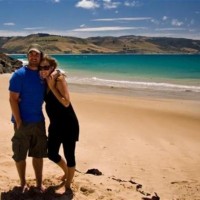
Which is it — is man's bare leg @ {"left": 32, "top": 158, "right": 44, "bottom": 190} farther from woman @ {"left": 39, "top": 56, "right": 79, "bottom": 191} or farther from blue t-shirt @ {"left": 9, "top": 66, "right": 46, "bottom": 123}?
blue t-shirt @ {"left": 9, "top": 66, "right": 46, "bottom": 123}

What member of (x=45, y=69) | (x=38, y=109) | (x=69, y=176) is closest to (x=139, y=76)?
(x=69, y=176)

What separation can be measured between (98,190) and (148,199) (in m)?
0.71

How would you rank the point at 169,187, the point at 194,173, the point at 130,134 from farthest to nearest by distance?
the point at 130,134
the point at 194,173
the point at 169,187

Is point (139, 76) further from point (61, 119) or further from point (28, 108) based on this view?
point (28, 108)

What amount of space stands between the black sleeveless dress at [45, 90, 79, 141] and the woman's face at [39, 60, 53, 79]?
235mm

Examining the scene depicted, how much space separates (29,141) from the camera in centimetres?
541

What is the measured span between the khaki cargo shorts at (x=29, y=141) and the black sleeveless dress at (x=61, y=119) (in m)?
0.17

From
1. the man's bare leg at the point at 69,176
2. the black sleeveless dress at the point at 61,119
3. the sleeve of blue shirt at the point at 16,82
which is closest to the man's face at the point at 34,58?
the sleeve of blue shirt at the point at 16,82

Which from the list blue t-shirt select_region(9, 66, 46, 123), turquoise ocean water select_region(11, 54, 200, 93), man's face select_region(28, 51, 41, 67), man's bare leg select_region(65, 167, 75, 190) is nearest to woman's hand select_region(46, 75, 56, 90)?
blue t-shirt select_region(9, 66, 46, 123)

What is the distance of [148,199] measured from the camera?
5.68m

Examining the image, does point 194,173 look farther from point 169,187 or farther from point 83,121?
point 83,121

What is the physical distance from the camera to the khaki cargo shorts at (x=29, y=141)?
529cm

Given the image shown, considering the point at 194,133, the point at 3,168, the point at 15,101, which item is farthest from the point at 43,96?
the point at 194,133

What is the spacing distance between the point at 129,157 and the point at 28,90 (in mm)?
3900
